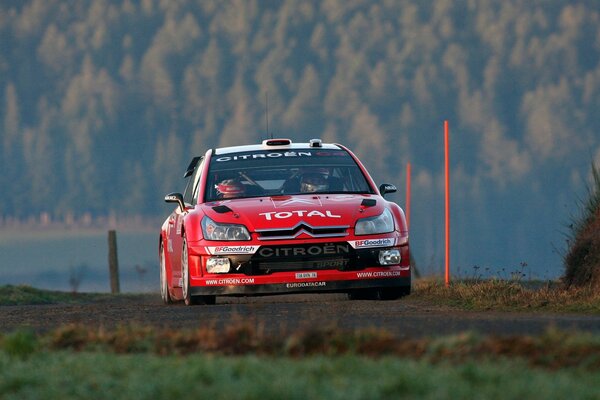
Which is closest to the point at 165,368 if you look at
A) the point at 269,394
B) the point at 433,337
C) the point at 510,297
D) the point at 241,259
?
the point at 269,394

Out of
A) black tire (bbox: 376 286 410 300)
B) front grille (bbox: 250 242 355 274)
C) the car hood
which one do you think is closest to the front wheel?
the car hood

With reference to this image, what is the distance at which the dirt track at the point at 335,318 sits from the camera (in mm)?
9961

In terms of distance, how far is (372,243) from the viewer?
14.4 meters

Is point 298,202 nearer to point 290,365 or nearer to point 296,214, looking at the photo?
point 296,214

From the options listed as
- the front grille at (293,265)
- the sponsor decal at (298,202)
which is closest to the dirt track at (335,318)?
the front grille at (293,265)

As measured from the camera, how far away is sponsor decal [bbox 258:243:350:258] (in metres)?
14.2

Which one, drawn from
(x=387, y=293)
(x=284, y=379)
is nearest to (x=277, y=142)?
(x=387, y=293)

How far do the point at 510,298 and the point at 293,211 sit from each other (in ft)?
7.90

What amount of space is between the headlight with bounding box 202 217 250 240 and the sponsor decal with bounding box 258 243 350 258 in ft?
0.82

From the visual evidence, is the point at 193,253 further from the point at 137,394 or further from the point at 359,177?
the point at 137,394

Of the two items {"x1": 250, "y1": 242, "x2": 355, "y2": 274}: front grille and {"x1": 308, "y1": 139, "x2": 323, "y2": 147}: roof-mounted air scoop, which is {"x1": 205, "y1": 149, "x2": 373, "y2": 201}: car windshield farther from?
{"x1": 250, "y1": 242, "x2": 355, "y2": 274}: front grille

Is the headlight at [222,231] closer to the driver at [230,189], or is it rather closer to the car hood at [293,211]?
the car hood at [293,211]

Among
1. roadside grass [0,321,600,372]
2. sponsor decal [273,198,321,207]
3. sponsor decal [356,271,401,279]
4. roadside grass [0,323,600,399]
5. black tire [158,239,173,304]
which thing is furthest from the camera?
black tire [158,239,173,304]

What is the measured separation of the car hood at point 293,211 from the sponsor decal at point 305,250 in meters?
0.23
